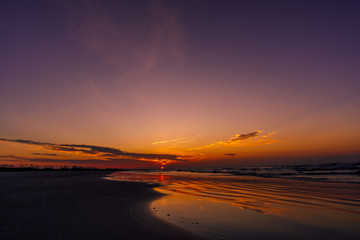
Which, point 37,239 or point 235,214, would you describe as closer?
point 37,239

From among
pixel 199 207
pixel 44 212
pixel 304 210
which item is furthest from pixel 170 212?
pixel 304 210

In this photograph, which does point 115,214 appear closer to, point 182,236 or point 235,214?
point 182,236

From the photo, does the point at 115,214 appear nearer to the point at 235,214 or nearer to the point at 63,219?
the point at 63,219

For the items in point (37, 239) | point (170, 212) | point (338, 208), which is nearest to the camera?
point (37, 239)

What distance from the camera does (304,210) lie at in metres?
9.16

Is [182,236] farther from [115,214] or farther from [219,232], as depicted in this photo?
[115,214]

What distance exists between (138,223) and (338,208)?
896 cm

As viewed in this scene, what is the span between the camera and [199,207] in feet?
32.0

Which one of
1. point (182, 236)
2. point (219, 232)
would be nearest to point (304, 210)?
point (219, 232)

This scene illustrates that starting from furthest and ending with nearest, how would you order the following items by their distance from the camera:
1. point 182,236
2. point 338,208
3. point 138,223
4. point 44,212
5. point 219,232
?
1. point 338,208
2. point 44,212
3. point 138,223
4. point 219,232
5. point 182,236

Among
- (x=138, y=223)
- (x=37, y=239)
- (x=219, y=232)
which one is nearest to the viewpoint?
(x=37, y=239)

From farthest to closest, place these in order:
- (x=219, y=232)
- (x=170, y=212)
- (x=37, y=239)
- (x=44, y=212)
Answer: (x=170, y=212) < (x=44, y=212) < (x=219, y=232) < (x=37, y=239)

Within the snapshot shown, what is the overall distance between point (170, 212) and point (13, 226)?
5291 millimetres

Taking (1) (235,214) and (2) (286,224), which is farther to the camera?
(1) (235,214)
